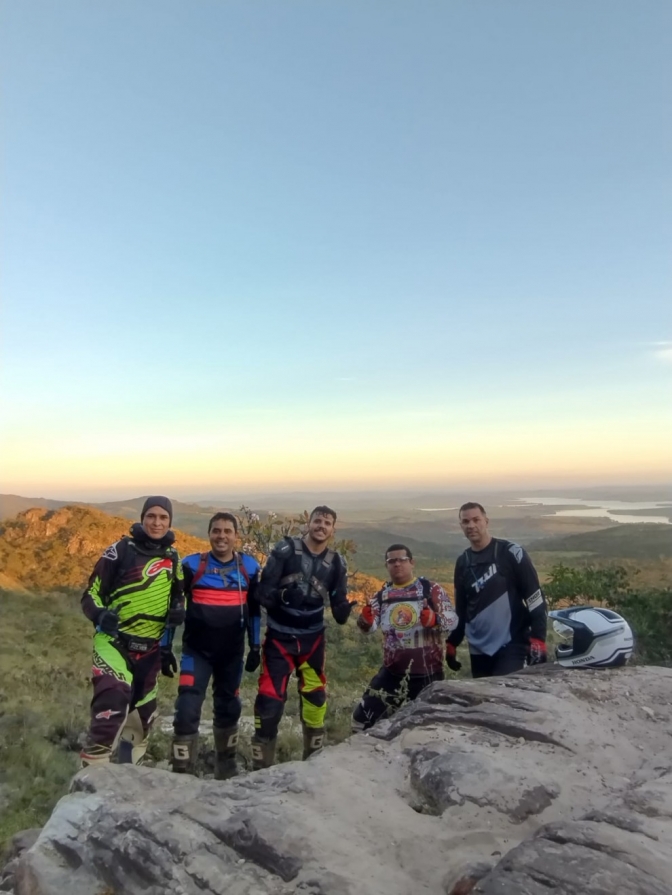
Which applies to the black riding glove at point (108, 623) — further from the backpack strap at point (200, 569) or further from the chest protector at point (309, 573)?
the chest protector at point (309, 573)

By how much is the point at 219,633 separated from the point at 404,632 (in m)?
2.12

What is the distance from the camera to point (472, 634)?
23.5ft

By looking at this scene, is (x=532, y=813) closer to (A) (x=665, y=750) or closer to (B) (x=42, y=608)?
(A) (x=665, y=750)

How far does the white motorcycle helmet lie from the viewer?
6.45 m

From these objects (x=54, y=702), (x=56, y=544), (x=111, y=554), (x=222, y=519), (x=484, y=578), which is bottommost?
(x=54, y=702)

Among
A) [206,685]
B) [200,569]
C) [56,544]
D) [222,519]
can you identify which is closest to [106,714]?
[206,685]

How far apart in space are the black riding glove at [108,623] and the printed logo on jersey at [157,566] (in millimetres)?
540

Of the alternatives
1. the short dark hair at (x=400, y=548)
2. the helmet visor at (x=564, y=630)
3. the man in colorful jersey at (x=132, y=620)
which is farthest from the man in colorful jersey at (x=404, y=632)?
the man in colorful jersey at (x=132, y=620)

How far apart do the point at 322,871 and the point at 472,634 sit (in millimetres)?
4163

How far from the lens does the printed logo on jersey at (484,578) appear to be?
6.98 meters

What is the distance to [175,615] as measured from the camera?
6418mm

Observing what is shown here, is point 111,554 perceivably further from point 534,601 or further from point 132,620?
point 534,601

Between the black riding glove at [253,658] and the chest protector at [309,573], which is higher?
the chest protector at [309,573]

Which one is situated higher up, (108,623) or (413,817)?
(108,623)
